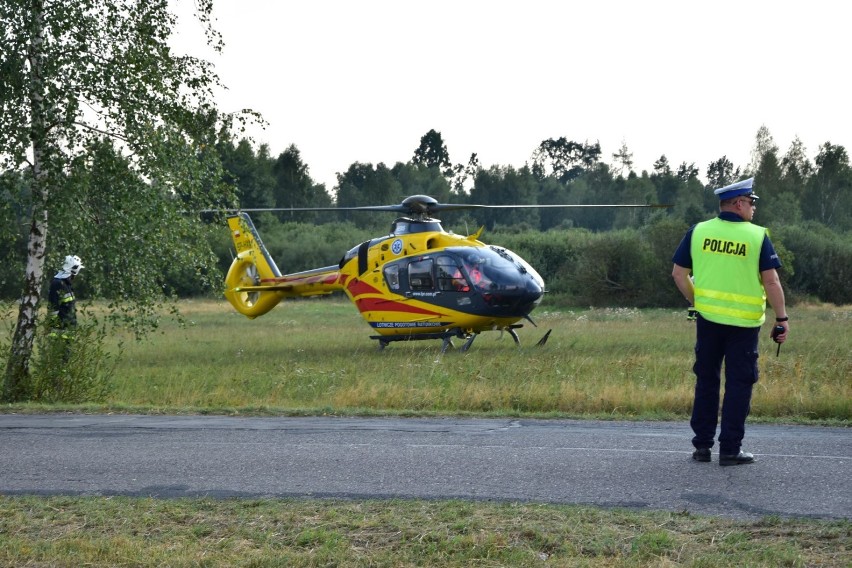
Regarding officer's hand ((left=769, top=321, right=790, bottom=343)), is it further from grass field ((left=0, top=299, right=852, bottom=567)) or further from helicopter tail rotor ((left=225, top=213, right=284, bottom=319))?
helicopter tail rotor ((left=225, top=213, right=284, bottom=319))

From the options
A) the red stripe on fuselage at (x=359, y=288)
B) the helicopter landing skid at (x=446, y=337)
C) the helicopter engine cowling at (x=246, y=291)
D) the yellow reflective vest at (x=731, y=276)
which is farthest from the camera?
the helicopter engine cowling at (x=246, y=291)

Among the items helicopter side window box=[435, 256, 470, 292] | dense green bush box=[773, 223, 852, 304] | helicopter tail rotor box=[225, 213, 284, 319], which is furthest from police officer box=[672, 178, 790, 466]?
dense green bush box=[773, 223, 852, 304]

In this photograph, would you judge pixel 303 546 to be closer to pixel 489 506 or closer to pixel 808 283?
pixel 489 506

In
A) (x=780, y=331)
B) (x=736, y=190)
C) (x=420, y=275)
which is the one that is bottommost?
(x=420, y=275)

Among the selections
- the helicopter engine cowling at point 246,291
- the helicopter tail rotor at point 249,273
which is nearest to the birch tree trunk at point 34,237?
the helicopter tail rotor at point 249,273

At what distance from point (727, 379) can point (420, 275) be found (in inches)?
620

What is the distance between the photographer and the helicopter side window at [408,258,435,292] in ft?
77.4

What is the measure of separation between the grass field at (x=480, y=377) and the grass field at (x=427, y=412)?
0.05 metres

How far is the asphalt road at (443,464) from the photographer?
716cm

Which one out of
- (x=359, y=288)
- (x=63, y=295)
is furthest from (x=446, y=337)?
(x=63, y=295)

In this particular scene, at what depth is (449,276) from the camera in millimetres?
23250

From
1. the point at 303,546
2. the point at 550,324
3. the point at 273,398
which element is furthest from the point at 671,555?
the point at 550,324

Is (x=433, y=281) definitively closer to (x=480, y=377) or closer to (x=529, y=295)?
(x=529, y=295)

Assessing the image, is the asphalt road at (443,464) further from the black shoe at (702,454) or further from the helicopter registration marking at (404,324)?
the helicopter registration marking at (404,324)
